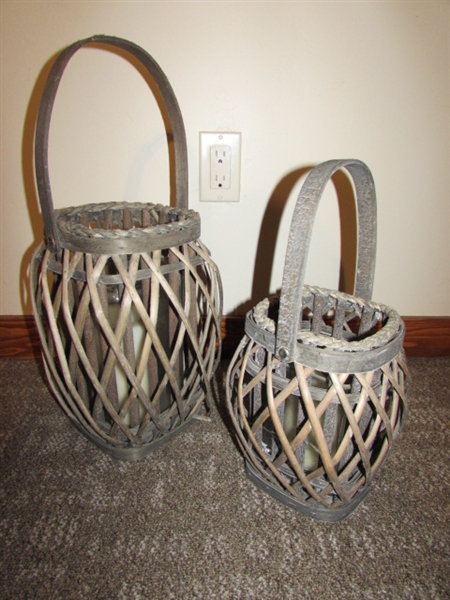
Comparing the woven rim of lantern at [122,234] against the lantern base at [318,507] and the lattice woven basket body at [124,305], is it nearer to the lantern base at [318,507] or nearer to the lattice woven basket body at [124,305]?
the lattice woven basket body at [124,305]

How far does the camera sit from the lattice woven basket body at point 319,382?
0.40m

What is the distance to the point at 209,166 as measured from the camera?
770 millimetres

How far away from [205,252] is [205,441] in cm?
32

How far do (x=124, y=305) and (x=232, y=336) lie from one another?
1.43 feet

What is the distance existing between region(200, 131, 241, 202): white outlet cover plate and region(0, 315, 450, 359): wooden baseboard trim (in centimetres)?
27

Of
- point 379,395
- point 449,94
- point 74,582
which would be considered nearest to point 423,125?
point 449,94

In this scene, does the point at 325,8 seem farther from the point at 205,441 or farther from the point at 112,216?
the point at 205,441

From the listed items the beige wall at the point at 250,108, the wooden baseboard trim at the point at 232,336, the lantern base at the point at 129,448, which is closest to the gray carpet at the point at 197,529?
the lantern base at the point at 129,448

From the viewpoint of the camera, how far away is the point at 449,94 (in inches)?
29.1

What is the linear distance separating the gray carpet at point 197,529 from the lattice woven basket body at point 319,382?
1.9 inches

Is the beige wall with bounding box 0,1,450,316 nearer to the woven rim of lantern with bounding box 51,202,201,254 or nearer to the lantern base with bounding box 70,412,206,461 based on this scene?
the woven rim of lantern with bounding box 51,202,201,254

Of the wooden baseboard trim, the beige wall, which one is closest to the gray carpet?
the wooden baseboard trim

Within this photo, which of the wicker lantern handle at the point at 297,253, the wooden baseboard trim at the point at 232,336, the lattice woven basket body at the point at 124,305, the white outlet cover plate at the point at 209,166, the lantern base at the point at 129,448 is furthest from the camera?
the wooden baseboard trim at the point at 232,336

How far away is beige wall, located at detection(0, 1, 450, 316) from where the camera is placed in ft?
2.28
